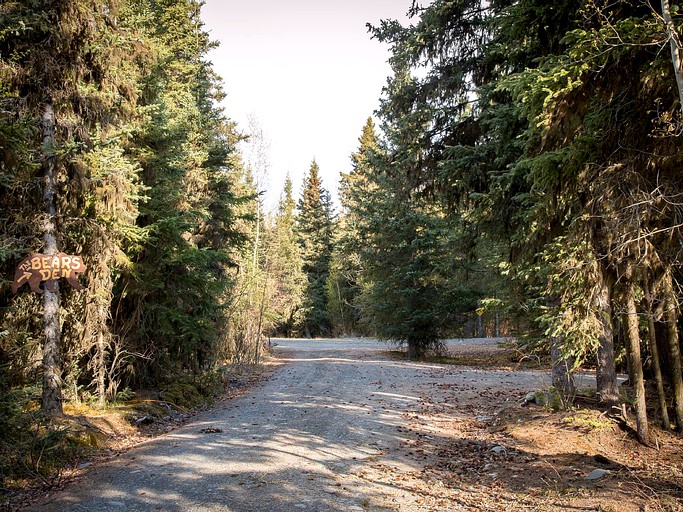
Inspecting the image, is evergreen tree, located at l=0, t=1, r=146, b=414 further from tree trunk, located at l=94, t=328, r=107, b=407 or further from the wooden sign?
the wooden sign

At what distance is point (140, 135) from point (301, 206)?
4214cm

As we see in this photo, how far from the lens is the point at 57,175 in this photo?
7.83 metres

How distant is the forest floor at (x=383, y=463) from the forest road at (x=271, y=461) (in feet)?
0.08

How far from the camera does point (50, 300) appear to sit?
7.53 metres

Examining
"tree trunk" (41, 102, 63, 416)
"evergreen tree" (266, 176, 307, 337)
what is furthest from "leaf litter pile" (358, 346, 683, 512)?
"evergreen tree" (266, 176, 307, 337)

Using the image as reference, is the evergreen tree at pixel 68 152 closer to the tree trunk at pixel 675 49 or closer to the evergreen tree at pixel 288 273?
the tree trunk at pixel 675 49

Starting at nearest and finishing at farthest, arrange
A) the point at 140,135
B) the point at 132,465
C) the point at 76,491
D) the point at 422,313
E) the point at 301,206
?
the point at 76,491, the point at 132,465, the point at 140,135, the point at 422,313, the point at 301,206

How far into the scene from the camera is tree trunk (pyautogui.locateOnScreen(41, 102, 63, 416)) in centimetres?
734

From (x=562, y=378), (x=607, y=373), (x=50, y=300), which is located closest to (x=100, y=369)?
(x=50, y=300)

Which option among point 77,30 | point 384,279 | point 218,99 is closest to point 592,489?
point 77,30

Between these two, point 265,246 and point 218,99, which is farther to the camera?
point 265,246

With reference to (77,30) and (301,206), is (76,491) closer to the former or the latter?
(77,30)

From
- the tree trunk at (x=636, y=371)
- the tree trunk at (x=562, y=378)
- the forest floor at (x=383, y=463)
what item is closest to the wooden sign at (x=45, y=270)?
the forest floor at (x=383, y=463)

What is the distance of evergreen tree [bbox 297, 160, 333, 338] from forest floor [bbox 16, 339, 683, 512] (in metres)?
35.4
